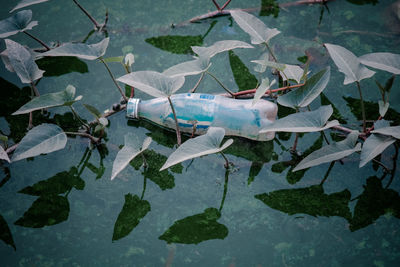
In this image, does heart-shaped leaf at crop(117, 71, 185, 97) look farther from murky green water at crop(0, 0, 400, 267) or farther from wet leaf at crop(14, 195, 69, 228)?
wet leaf at crop(14, 195, 69, 228)

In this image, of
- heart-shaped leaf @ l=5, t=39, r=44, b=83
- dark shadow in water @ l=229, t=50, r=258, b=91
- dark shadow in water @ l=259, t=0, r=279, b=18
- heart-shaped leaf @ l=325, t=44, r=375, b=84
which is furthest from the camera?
dark shadow in water @ l=259, t=0, r=279, b=18

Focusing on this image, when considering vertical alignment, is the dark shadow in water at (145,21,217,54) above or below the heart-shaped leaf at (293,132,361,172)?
above

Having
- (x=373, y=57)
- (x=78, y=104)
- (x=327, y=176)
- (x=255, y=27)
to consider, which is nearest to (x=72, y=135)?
(x=78, y=104)

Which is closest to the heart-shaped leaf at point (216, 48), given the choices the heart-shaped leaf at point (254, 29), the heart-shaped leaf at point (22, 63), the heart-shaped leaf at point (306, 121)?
the heart-shaped leaf at point (254, 29)

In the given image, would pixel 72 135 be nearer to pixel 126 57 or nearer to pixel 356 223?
pixel 126 57

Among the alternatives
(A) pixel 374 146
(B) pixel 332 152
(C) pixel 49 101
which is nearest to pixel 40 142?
(C) pixel 49 101

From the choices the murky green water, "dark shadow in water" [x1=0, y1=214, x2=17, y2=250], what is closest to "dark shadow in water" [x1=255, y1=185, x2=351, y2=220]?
the murky green water
